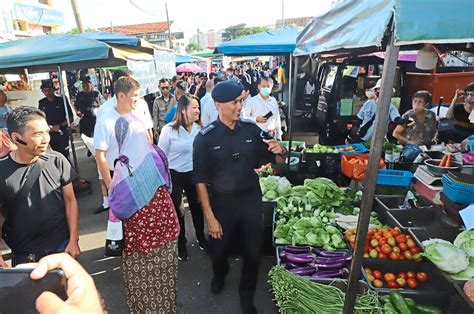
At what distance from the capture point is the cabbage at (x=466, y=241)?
288 cm

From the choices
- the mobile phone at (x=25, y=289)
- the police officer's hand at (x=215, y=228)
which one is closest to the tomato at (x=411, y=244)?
the police officer's hand at (x=215, y=228)

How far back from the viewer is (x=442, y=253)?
9.12ft

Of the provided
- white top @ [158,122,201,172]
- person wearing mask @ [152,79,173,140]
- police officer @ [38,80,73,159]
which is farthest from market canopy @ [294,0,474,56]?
police officer @ [38,80,73,159]

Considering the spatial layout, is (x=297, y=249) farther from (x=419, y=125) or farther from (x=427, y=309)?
(x=419, y=125)

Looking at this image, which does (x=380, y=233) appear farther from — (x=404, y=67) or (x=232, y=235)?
(x=404, y=67)

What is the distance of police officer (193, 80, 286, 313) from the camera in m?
2.96

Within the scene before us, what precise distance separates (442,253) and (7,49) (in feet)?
22.5

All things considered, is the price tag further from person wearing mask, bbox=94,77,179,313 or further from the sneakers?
the sneakers

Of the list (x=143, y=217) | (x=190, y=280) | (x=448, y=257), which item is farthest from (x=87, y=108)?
(x=448, y=257)

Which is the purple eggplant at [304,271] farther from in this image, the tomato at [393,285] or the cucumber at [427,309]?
the cucumber at [427,309]

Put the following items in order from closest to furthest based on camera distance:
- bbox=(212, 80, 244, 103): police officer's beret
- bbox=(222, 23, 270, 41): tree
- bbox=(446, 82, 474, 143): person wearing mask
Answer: bbox=(212, 80, 244, 103): police officer's beret, bbox=(446, 82, 474, 143): person wearing mask, bbox=(222, 23, 270, 41): tree

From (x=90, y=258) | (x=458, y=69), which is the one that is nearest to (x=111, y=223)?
(x=90, y=258)

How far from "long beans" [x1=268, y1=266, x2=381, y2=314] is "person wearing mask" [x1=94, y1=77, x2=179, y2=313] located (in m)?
0.96

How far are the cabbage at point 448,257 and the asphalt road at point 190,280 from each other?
160 centimetres
